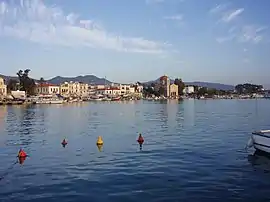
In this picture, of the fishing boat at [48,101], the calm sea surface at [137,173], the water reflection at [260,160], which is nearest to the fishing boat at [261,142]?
the water reflection at [260,160]

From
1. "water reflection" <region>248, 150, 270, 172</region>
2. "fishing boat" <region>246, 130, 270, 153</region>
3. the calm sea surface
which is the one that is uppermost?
"fishing boat" <region>246, 130, 270, 153</region>

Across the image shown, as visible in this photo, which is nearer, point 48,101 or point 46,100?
point 48,101

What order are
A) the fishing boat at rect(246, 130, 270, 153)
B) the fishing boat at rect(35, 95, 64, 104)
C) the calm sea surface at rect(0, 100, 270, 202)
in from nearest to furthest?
the calm sea surface at rect(0, 100, 270, 202)
the fishing boat at rect(246, 130, 270, 153)
the fishing boat at rect(35, 95, 64, 104)

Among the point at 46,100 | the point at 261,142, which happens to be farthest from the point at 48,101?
the point at 261,142

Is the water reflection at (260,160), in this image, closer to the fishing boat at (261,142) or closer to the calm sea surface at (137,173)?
the calm sea surface at (137,173)

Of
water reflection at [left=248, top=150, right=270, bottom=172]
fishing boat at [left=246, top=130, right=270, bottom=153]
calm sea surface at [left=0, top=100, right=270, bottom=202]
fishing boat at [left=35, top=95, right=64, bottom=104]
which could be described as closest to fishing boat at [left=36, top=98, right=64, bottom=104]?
fishing boat at [left=35, top=95, right=64, bottom=104]

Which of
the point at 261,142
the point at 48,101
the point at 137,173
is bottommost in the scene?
the point at 137,173

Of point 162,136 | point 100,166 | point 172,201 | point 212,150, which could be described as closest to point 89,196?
point 172,201

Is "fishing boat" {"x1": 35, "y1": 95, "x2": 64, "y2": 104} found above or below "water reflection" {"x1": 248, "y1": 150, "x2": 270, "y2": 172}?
above

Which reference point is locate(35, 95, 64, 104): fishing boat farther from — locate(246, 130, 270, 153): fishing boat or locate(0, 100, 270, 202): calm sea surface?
locate(246, 130, 270, 153): fishing boat

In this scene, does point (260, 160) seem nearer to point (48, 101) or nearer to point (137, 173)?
point (137, 173)

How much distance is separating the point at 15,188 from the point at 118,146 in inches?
547

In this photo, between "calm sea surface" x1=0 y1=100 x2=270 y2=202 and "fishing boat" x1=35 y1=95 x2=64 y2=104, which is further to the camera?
"fishing boat" x1=35 y1=95 x2=64 y2=104

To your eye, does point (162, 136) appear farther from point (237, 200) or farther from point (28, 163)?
point (237, 200)
